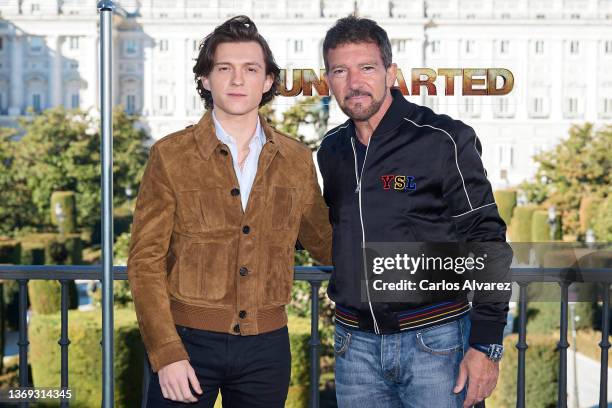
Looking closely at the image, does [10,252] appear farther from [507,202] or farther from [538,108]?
[538,108]

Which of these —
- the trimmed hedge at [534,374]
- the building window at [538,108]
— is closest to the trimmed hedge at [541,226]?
the trimmed hedge at [534,374]

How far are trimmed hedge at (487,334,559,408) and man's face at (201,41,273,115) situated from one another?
10.3 m

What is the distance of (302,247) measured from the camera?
2529 millimetres

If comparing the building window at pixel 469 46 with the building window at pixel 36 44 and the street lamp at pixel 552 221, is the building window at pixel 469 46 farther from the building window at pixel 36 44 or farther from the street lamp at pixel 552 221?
the building window at pixel 36 44

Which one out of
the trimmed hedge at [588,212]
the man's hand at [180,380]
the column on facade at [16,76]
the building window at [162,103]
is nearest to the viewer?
the man's hand at [180,380]

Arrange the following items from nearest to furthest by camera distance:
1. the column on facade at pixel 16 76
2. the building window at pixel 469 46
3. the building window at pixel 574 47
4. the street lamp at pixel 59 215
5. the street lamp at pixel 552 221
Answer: the street lamp at pixel 552 221 → the street lamp at pixel 59 215 → the building window at pixel 469 46 → the building window at pixel 574 47 → the column on facade at pixel 16 76

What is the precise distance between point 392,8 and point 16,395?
3948cm

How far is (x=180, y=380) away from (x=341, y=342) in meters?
0.48

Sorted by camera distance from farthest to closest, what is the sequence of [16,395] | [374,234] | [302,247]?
[16,395]
[302,247]
[374,234]

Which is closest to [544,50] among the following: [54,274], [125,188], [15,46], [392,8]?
[392,8]

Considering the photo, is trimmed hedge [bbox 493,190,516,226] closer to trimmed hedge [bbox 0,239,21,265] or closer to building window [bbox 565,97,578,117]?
building window [bbox 565,97,578,117]

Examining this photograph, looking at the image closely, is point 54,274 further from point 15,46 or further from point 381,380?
point 15,46

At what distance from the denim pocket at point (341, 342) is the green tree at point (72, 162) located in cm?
2787

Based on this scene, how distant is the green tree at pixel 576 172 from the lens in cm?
2838
